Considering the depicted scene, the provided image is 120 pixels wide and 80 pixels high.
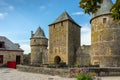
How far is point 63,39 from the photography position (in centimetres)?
4131

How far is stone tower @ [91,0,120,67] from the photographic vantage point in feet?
98.6

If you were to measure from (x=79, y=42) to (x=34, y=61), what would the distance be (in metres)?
11.8

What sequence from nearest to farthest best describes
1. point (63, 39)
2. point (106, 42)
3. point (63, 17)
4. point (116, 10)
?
point (116, 10) < point (106, 42) < point (63, 39) < point (63, 17)

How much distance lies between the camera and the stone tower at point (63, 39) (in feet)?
132

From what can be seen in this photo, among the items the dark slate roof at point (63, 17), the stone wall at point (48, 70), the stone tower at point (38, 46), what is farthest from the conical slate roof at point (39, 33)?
the stone wall at point (48, 70)

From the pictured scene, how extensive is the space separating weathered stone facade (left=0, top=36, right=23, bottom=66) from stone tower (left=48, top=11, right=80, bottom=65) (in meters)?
9.50

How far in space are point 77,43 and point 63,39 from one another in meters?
4.17

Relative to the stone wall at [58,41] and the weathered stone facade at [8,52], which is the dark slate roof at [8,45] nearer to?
the weathered stone facade at [8,52]

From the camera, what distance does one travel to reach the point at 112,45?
3009 cm

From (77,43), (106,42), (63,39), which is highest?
(63,39)

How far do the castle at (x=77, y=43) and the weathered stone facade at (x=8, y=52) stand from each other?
9740 mm

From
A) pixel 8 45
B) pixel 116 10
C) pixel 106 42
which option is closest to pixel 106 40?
pixel 106 42

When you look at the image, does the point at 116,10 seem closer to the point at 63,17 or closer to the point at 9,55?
the point at 9,55

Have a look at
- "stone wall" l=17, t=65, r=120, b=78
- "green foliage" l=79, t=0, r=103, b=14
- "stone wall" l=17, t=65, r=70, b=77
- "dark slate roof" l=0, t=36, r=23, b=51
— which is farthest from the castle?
"green foliage" l=79, t=0, r=103, b=14
